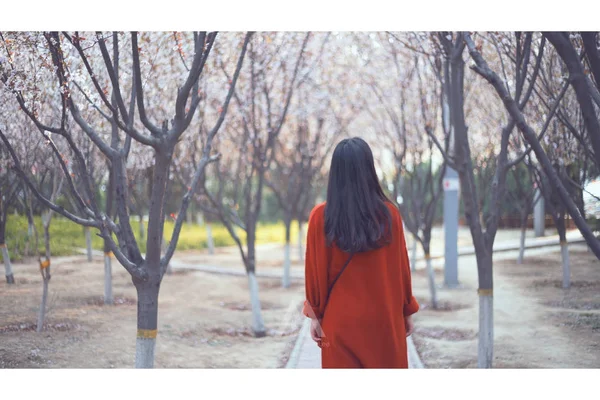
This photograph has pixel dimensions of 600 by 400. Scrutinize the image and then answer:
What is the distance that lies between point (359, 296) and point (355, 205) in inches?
14.3

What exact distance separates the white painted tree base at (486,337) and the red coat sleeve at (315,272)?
2.52 metres

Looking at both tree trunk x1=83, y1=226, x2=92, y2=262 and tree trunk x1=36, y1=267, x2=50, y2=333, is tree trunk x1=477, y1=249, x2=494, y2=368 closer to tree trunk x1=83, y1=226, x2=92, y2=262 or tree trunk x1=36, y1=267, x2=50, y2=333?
tree trunk x1=83, y1=226, x2=92, y2=262

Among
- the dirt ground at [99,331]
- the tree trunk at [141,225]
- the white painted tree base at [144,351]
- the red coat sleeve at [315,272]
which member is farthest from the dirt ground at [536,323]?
the red coat sleeve at [315,272]

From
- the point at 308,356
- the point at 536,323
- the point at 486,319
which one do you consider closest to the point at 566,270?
the point at 536,323

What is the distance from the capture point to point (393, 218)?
7.95 feet

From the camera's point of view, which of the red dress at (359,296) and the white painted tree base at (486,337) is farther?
the white painted tree base at (486,337)

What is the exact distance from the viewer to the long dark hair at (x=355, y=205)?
238 centimetres

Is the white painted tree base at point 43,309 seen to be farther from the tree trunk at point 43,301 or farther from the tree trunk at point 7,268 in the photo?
the tree trunk at point 7,268

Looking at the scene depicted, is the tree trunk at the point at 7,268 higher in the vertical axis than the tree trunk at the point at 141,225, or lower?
lower

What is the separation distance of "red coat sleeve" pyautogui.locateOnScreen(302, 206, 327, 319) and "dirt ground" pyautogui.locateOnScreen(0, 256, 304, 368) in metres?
2.43

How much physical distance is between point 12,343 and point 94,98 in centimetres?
179

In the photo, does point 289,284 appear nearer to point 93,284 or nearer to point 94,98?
point 93,284

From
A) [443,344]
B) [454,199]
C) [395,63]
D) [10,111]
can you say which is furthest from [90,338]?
[454,199]

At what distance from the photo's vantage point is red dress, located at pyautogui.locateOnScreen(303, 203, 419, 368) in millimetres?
2461
